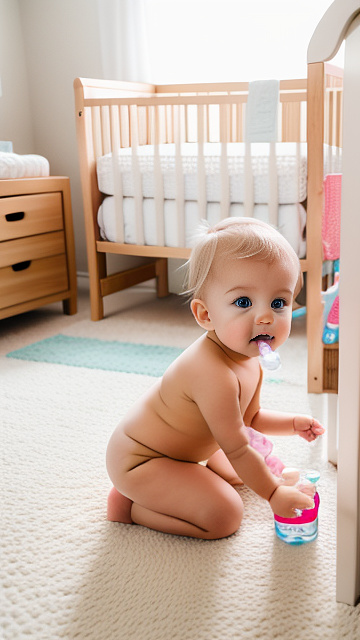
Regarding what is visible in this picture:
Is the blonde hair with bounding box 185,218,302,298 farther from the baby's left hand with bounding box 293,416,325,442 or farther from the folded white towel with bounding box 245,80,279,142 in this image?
the folded white towel with bounding box 245,80,279,142

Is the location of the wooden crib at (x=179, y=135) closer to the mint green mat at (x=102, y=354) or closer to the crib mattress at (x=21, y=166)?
the crib mattress at (x=21, y=166)

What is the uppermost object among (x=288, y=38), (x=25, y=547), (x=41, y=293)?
(x=288, y=38)

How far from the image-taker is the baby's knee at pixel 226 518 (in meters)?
0.96

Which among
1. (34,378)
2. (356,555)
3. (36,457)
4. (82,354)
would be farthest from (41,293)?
(356,555)

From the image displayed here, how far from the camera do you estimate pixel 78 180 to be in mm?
2877

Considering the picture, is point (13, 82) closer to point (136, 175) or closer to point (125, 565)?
point (136, 175)

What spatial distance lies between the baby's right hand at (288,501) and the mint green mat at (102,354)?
847 millimetres

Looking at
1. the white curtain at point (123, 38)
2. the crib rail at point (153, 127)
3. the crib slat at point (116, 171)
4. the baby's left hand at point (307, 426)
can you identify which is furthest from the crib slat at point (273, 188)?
the baby's left hand at point (307, 426)

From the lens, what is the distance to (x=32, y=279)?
2219 mm

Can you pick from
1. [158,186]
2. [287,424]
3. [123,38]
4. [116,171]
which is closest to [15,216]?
[116,171]

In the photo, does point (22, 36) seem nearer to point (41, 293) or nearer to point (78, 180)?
point (78, 180)

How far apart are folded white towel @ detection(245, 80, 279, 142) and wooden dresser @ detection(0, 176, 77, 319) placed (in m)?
0.78

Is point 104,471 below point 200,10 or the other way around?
below

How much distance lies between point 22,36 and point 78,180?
693 mm
